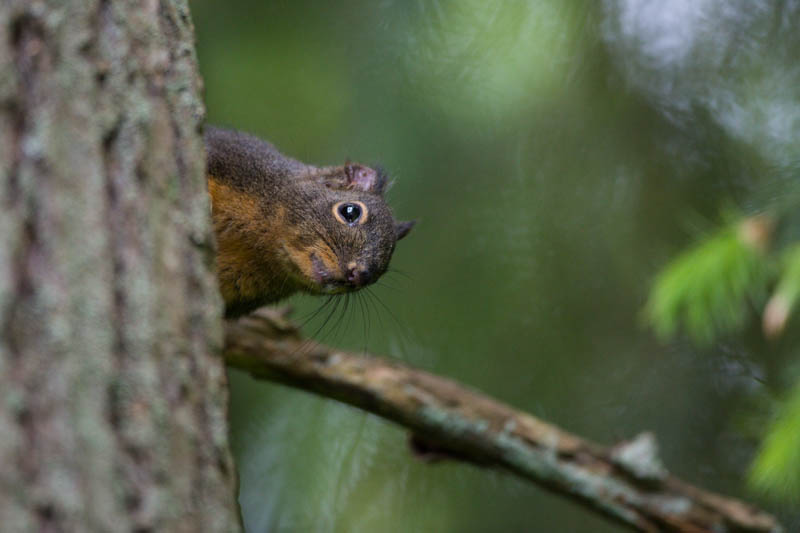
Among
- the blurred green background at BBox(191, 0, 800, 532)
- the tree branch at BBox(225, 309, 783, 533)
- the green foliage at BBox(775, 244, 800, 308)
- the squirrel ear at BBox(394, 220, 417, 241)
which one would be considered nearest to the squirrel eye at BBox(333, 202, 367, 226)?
the squirrel ear at BBox(394, 220, 417, 241)

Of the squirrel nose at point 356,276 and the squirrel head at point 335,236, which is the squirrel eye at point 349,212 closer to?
the squirrel head at point 335,236

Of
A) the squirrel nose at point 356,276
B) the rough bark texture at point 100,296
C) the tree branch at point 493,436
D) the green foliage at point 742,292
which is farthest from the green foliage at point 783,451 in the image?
the squirrel nose at point 356,276

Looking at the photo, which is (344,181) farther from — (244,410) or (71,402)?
(71,402)

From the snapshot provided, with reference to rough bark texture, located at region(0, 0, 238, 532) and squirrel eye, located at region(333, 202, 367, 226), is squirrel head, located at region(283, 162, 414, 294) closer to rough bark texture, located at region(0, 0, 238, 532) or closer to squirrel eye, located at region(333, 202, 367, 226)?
squirrel eye, located at region(333, 202, 367, 226)

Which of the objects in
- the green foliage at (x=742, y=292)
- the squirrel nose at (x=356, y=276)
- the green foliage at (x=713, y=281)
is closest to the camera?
the green foliage at (x=742, y=292)

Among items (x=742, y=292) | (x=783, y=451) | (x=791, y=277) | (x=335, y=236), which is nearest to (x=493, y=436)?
(x=335, y=236)
